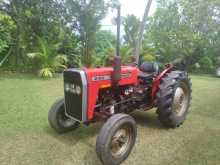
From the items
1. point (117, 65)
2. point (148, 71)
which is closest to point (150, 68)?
point (148, 71)

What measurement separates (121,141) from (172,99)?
3.73 ft

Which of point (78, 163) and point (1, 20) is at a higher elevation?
point (1, 20)

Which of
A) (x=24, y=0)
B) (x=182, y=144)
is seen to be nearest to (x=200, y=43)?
(x=24, y=0)

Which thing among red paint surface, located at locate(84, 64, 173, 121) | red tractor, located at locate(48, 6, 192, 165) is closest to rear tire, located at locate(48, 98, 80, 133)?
red tractor, located at locate(48, 6, 192, 165)

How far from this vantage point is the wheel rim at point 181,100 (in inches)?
136

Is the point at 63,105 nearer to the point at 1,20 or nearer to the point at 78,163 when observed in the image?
the point at 78,163

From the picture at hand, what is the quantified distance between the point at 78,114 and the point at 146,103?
52.2 inches

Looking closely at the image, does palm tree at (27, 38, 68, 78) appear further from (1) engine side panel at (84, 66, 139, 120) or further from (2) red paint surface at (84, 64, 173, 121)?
(1) engine side panel at (84, 66, 139, 120)

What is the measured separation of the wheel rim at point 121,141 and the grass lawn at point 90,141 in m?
0.15

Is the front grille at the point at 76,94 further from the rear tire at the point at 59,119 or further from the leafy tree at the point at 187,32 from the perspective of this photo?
the leafy tree at the point at 187,32

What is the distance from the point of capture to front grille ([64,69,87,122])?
258 cm

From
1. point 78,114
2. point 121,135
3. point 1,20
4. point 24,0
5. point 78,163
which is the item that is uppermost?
point 24,0

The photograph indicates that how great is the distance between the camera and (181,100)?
12.2ft

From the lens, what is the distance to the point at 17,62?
9008 mm
